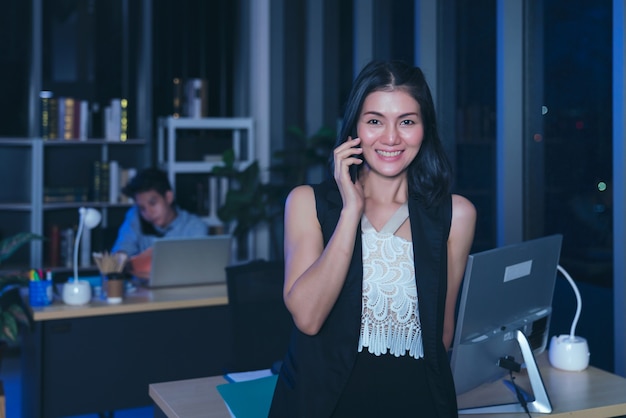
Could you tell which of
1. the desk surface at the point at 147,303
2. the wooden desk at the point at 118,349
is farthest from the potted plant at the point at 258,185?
the wooden desk at the point at 118,349

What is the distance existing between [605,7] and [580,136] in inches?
21.0

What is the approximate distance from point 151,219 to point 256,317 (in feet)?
5.74

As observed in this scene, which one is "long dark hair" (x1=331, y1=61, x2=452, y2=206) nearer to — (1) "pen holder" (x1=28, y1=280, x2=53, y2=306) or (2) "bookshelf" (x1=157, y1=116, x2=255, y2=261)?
(1) "pen holder" (x1=28, y1=280, x2=53, y2=306)

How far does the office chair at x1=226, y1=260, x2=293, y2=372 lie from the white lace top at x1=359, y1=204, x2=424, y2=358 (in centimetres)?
143

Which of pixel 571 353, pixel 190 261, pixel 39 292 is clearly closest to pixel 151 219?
pixel 190 261

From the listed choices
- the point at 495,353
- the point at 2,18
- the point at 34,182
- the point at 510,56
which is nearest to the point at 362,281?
the point at 495,353

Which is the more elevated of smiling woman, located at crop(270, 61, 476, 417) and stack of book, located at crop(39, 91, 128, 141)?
stack of book, located at crop(39, 91, 128, 141)

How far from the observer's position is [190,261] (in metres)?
3.94

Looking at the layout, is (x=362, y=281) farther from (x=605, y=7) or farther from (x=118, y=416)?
(x=118, y=416)

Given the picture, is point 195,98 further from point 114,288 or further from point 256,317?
point 256,317

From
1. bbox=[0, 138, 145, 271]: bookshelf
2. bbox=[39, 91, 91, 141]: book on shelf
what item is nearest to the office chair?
bbox=[0, 138, 145, 271]: bookshelf

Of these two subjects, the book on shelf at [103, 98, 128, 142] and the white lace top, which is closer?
the white lace top

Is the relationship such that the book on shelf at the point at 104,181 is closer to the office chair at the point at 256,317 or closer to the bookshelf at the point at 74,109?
the bookshelf at the point at 74,109

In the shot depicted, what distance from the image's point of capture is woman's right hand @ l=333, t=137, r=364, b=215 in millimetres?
1653
